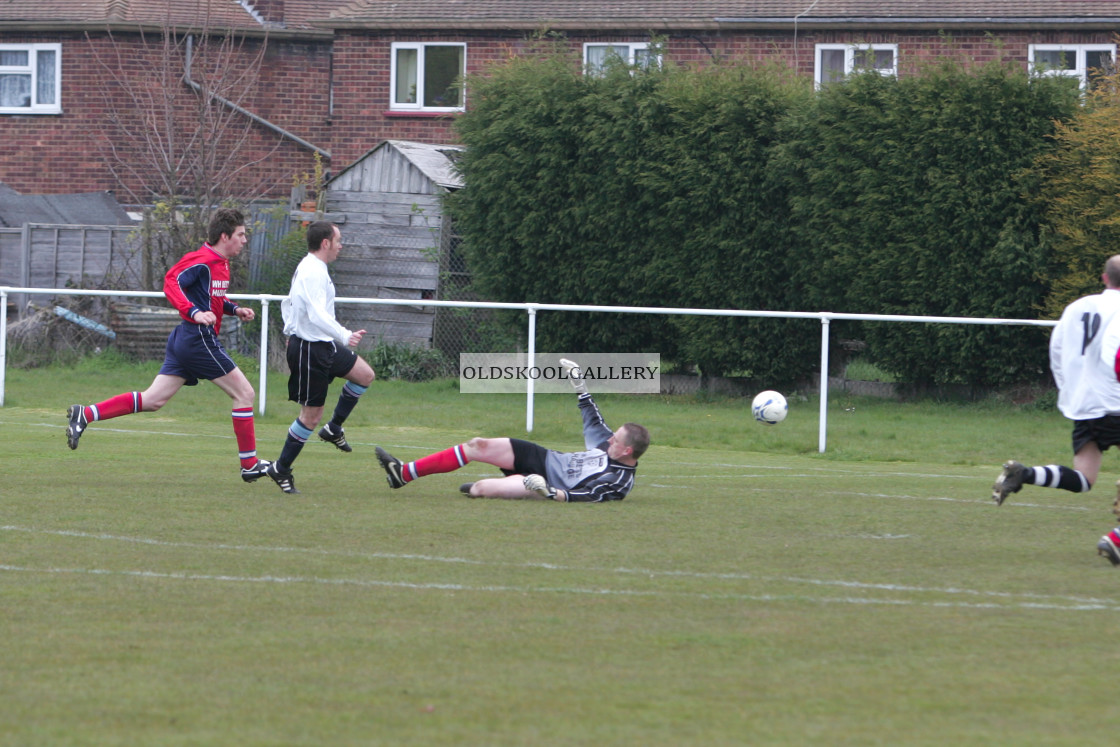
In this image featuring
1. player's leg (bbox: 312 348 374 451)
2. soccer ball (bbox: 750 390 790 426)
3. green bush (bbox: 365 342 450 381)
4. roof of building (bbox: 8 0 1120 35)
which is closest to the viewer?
player's leg (bbox: 312 348 374 451)

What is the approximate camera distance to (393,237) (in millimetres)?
23312

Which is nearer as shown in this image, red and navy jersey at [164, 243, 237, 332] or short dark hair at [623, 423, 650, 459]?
short dark hair at [623, 423, 650, 459]

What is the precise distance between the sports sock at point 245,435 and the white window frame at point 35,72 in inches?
856

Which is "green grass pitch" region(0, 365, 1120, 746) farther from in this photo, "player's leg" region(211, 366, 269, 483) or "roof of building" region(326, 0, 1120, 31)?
"roof of building" region(326, 0, 1120, 31)

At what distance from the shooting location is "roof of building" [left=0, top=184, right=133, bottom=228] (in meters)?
26.4

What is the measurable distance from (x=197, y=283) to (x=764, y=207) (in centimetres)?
1045

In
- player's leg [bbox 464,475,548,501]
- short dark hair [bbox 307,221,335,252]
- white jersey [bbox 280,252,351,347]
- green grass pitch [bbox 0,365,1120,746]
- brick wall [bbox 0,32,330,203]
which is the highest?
brick wall [bbox 0,32,330,203]

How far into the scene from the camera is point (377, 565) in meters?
7.23

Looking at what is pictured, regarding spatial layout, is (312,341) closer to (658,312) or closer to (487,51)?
(658,312)

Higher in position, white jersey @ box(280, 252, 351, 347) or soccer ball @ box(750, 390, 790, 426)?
white jersey @ box(280, 252, 351, 347)

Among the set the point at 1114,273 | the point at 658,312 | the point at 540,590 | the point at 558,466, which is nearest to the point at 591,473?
the point at 558,466

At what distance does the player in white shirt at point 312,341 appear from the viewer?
976 cm

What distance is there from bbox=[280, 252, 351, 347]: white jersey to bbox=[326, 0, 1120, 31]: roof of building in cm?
1823

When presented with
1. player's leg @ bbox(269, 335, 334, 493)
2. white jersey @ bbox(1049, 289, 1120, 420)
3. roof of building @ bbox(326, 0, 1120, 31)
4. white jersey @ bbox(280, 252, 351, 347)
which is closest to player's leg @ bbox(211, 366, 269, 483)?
player's leg @ bbox(269, 335, 334, 493)
